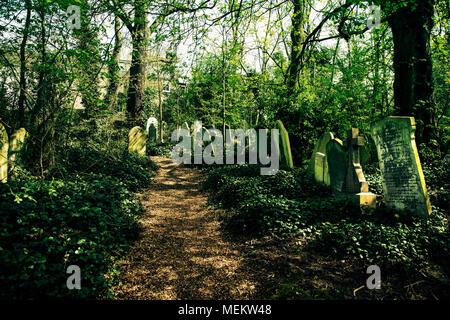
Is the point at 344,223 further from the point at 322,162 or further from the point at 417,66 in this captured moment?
the point at 417,66

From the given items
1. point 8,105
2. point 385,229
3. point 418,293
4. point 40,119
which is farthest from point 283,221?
point 8,105

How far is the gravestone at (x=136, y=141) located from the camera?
11.6 metres

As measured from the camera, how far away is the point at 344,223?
445 cm

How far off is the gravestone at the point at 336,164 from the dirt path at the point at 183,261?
3054 mm

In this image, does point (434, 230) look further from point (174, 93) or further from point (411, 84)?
point (174, 93)

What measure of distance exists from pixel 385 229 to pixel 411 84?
452 centimetres

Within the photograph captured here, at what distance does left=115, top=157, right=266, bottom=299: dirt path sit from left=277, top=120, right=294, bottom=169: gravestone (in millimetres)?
3634

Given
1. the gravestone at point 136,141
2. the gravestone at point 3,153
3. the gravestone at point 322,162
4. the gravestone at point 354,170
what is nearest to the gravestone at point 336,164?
the gravestone at point 354,170

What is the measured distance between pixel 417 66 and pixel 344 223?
4.97 meters

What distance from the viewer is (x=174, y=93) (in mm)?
22266

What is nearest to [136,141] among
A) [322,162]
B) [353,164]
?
[322,162]

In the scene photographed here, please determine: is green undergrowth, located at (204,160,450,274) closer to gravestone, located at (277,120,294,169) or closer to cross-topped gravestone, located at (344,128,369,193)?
cross-topped gravestone, located at (344,128,369,193)

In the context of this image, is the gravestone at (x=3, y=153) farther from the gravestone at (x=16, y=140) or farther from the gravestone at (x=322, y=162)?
the gravestone at (x=322, y=162)

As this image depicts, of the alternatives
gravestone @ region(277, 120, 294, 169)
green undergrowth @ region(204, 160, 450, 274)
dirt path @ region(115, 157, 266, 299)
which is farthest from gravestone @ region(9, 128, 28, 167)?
gravestone @ region(277, 120, 294, 169)
